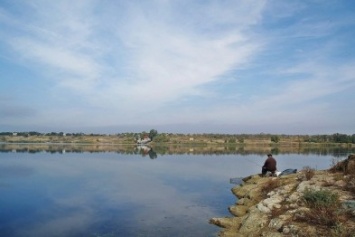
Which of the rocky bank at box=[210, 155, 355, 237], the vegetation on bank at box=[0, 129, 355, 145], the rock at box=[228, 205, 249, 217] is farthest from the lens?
the vegetation on bank at box=[0, 129, 355, 145]

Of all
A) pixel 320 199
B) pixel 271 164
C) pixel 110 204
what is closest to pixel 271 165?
pixel 271 164

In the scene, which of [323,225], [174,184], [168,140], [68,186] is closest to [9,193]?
[68,186]

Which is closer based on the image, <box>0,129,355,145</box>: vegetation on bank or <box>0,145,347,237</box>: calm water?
<box>0,145,347,237</box>: calm water

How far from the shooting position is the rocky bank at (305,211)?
12.9m

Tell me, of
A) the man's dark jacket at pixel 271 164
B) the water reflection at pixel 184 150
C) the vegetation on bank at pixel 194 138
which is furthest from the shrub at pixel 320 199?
the vegetation on bank at pixel 194 138

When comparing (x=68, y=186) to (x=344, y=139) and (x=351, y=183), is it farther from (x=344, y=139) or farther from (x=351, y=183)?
(x=344, y=139)

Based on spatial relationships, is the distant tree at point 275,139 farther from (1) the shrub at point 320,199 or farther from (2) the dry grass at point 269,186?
(1) the shrub at point 320,199

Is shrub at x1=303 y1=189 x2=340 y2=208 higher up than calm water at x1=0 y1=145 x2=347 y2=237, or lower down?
higher up

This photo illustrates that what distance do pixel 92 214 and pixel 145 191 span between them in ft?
27.9

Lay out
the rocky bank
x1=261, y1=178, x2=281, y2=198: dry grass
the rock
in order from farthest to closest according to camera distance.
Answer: x1=261, y1=178, x2=281, y2=198: dry grass → the rock → the rocky bank

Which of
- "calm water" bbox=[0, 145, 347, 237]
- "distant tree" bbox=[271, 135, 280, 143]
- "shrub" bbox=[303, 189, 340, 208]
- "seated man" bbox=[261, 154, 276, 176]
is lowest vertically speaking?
"calm water" bbox=[0, 145, 347, 237]

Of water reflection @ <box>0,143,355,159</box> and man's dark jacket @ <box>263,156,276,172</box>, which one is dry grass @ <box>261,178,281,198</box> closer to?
man's dark jacket @ <box>263,156,276,172</box>

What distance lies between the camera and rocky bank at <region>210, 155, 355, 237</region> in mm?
12867

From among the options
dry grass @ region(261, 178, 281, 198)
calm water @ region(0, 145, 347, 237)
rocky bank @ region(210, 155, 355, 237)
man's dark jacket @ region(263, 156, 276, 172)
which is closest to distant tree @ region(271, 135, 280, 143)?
calm water @ region(0, 145, 347, 237)
